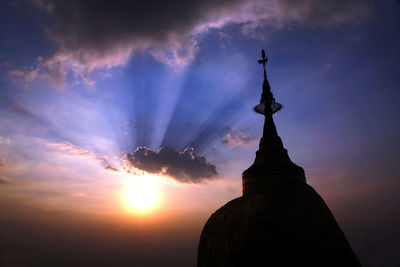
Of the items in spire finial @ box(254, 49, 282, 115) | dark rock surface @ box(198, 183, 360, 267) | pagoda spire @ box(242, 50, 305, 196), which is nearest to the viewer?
dark rock surface @ box(198, 183, 360, 267)

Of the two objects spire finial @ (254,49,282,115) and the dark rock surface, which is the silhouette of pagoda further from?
spire finial @ (254,49,282,115)

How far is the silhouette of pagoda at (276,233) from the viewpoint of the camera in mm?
7426

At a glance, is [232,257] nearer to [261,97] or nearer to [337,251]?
[337,251]

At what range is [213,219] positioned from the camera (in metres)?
10.3

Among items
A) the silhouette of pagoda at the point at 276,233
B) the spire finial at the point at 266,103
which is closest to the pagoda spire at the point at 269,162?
the spire finial at the point at 266,103

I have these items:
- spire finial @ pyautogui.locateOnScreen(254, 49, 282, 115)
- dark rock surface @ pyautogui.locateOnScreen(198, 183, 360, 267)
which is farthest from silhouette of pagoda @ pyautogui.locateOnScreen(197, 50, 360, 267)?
spire finial @ pyautogui.locateOnScreen(254, 49, 282, 115)

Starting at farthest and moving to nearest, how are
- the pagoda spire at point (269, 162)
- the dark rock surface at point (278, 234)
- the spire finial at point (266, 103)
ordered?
the spire finial at point (266, 103)
the pagoda spire at point (269, 162)
the dark rock surface at point (278, 234)

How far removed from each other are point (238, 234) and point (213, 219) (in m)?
2.08

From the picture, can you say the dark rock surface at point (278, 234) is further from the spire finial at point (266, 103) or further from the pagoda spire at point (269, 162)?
the spire finial at point (266, 103)

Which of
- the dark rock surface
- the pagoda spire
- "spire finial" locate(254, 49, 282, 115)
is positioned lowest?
the dark rock surface

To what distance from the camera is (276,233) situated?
7824 millimetres

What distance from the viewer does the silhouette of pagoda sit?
7426 millimetres

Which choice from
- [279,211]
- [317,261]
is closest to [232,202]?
[279,211]

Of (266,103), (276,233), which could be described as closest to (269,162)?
(266,103)
